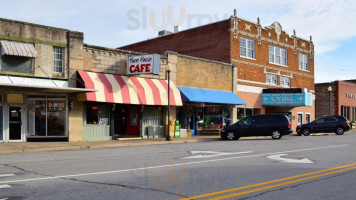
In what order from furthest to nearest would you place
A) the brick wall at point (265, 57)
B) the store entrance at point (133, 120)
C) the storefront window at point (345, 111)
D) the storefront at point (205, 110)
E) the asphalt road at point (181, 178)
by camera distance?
1. the storefront window at point (345, 111)
2. the brick wall at point (265, 57)
3. the storefront at point (205, 110)
4. the store entrance at point (133, 120)
5. the asphalt road at point (181, 178)

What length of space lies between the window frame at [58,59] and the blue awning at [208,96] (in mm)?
8788

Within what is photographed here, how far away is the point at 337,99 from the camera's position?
155 feet

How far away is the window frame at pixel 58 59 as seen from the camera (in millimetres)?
20266

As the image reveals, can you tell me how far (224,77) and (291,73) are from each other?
11851 millimetres

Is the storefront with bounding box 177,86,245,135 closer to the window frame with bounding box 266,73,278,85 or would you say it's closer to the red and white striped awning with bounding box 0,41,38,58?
the window frame with bounding box 266,73,278,85

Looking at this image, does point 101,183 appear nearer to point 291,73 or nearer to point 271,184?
point 271,184

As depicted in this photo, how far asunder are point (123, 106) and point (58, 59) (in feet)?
18.7

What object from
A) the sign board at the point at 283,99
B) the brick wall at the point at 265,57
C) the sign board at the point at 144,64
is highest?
the brick wall at the point at 265,57

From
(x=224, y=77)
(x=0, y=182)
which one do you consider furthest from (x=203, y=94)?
(x=0, y=182)

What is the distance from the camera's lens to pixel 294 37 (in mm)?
39719

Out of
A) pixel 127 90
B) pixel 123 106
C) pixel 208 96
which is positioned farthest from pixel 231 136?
pixel 127 90

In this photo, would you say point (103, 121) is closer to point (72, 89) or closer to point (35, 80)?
point (72, 89)

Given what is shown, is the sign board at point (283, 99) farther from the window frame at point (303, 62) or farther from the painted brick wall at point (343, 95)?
the painted brick wall at point (343, 95)

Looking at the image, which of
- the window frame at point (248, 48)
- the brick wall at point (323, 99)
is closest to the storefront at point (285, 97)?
the window frame at point (248, 48)
